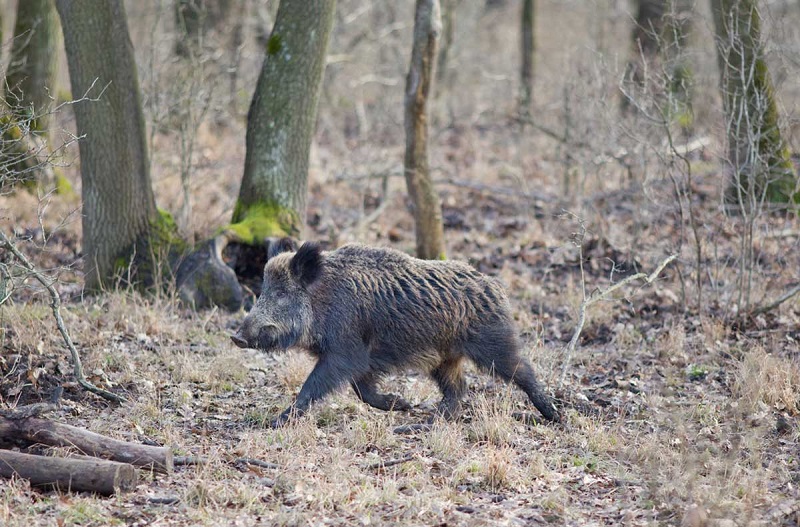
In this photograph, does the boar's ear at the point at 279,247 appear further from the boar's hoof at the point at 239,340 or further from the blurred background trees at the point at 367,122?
the blurred background trees at the point at 367,122

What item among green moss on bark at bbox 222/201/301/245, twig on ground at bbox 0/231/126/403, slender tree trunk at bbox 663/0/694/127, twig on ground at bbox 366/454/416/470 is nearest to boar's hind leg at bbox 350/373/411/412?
twig on ground at bbox 366/454/416/470

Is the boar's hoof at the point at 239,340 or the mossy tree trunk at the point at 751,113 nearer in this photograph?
the boar's hoof at the point at 239,340

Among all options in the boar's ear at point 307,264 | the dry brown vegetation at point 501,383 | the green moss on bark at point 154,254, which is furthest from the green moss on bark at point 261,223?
the boar's ear at point 307,264

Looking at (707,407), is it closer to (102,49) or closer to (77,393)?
(77,393)

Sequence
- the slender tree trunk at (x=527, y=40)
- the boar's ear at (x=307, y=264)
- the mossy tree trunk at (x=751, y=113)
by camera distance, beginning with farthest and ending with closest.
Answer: the slender tree trunk at (x=527, y=40) < the mossy tree trunk at (x=751, y=113) < the boar's ear at (x=307, y=264)

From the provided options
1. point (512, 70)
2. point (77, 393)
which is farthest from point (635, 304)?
point (512, 70)

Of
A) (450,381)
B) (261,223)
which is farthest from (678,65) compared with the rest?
(450,381)

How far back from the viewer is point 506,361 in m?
7.56

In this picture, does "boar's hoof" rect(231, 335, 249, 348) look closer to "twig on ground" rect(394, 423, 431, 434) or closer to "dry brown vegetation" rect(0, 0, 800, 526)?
"dry brown vegetation" rect(0, 0, 800, 526)

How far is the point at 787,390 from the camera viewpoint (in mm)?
7566

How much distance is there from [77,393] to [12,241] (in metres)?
1.43

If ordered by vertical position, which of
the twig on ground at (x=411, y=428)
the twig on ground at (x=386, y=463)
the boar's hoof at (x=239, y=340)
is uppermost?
the boar's hoof at (x=239, y=340)

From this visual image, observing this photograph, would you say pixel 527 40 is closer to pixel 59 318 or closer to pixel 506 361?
pixel 506 361

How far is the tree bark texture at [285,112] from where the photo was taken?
34.6 feet
